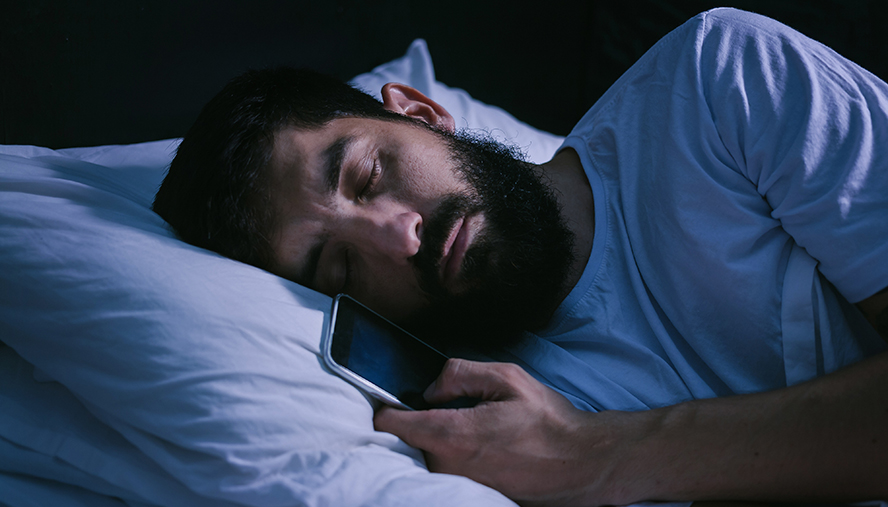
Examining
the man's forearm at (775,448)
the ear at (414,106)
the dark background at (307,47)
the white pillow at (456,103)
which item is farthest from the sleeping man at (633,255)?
the white pillow at (456,103)

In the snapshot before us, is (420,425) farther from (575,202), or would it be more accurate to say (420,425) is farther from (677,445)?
(575,202)

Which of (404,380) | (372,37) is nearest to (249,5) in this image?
(372,37)

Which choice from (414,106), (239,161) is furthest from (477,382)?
(414,106)

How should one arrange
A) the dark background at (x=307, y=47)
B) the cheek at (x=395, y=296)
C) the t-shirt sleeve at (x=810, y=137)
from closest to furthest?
the t-shirt sleeve at (x=810, y=137) → the cheek at (x=395, y=296) → the dark background at (x=307, y=47)

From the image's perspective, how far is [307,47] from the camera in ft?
5.10

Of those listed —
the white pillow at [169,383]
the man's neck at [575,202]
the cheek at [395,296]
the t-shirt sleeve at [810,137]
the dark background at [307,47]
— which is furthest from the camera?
the dark background at [307,47]

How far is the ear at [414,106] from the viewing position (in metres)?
1.15

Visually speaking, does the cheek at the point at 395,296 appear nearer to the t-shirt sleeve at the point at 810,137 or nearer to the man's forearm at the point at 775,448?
the man's forearm at the point at 775,448

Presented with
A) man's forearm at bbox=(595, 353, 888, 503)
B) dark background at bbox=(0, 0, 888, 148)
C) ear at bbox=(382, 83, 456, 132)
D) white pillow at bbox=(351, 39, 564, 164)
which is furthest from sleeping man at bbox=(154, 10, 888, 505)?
white pillow at bbox=(351, 39, 564, 164)

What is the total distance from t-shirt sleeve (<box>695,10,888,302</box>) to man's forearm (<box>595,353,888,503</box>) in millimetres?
155

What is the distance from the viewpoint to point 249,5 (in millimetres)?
1411

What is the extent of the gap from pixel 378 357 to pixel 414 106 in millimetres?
612

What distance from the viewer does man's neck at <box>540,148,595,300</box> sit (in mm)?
976

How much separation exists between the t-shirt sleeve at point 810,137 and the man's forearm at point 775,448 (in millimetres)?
155
